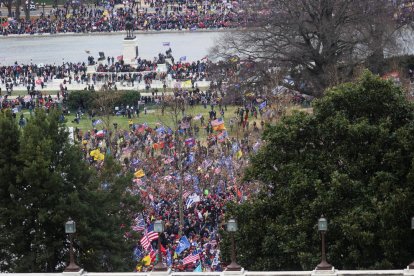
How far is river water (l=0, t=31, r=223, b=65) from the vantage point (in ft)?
449

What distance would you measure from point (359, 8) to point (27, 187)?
1839 inches

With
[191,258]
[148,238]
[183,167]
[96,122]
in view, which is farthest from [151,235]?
[96,122]

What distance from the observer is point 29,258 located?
185 feet

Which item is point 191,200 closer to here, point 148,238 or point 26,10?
point 148,238

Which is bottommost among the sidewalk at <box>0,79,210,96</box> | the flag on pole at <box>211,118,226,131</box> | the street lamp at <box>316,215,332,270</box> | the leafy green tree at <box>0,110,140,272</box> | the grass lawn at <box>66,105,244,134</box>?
the sidewalk at <box>0,79,210,96</box>

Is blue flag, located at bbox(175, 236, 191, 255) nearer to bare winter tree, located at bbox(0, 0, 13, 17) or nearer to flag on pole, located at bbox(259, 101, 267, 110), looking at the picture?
flag on pole, located at bbox(259, 101, 267, 110)

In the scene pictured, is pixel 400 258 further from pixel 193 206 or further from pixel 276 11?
pixel 276 11

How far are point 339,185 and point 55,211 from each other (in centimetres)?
956

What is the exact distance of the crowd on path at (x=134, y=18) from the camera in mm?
156625

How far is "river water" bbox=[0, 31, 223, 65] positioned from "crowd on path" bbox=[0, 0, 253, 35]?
5.35ft

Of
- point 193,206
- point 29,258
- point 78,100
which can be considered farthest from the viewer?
point 78,100

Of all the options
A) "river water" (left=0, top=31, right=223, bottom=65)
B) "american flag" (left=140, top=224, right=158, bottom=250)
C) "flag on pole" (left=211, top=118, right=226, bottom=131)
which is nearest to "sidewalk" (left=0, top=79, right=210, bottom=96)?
"river water" (left=0, top=31, right=223, bottom=65)

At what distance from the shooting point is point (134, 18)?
160000mm

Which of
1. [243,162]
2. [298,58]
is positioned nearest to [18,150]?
[243,162]
